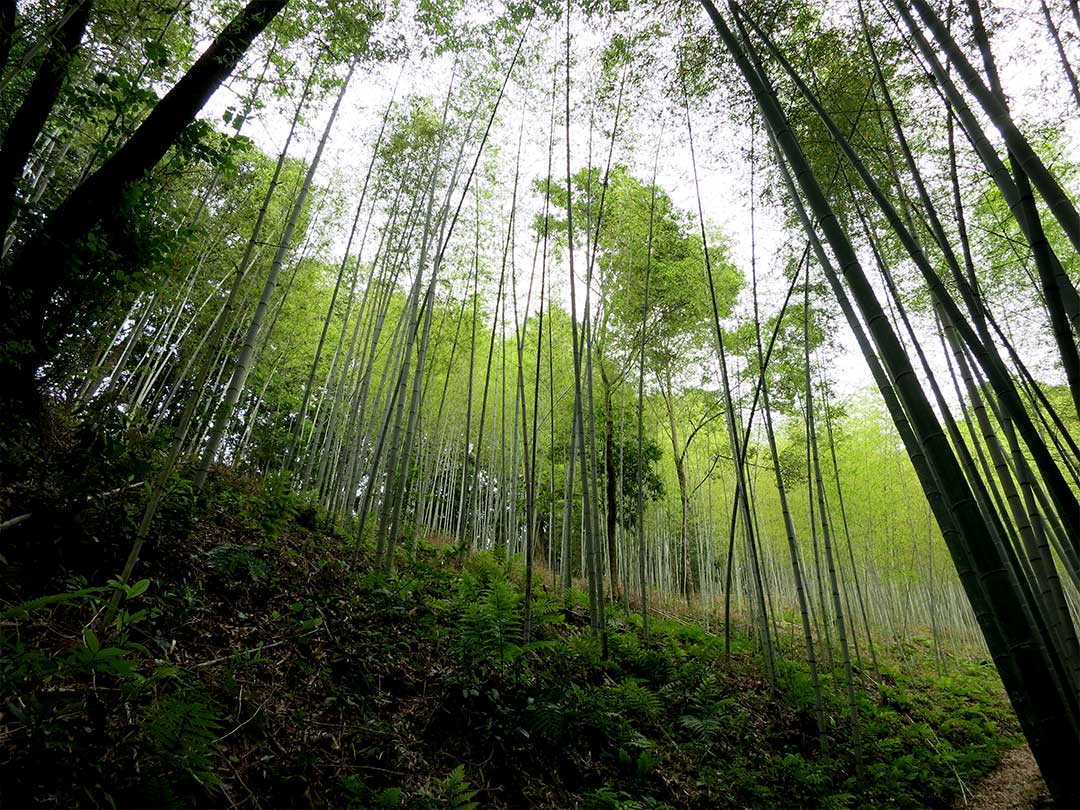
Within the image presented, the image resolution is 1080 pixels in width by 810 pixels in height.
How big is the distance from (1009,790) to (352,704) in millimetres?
4438

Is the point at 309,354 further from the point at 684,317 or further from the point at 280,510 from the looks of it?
the point at 684,317

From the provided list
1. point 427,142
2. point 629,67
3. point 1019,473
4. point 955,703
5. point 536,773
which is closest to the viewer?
point 1019,473

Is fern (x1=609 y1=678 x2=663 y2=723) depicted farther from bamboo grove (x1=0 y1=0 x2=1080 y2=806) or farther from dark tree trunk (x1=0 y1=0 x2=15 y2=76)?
dark tree trunk (x1=0 y1=0 x2=15 y2=76)

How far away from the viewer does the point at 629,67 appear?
4.17 metres

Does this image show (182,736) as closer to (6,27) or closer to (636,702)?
(636,702)

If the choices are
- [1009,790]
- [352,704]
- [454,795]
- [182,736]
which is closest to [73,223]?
[182,736]

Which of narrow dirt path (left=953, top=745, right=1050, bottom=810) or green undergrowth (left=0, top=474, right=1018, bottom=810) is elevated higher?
green undergrowth (left=0, top=474, right=1018, bottom=810)

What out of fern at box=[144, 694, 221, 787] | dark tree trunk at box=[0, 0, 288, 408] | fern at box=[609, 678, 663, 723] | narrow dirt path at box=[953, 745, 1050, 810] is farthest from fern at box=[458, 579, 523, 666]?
narrow dirt path at box=[953, 745, 1050, 810]

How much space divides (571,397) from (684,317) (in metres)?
2.19

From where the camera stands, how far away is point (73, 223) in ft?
7.85

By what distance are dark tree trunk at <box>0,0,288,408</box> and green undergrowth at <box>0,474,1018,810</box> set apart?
1.01 metres

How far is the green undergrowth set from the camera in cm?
131

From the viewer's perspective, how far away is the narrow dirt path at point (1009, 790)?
9.99 ft

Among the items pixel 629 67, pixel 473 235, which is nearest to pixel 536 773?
pixel 629 67
